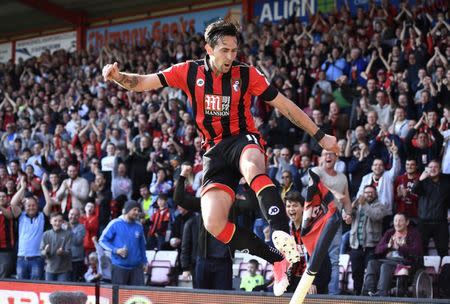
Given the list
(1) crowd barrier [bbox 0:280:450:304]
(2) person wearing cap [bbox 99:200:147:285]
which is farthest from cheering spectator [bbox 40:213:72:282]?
(1) crowd barrier [bbox 0:280:450:304]

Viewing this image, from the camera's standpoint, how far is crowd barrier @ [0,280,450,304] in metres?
7.36

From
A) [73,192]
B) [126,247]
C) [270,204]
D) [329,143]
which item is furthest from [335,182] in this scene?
[73,192]

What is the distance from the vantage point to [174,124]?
15.7 m

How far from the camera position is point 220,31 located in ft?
19.9

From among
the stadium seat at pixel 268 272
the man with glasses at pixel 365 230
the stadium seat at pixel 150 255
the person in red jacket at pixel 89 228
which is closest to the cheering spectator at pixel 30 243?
the person in red jacket at pixel 89 228

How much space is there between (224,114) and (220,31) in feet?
2.37

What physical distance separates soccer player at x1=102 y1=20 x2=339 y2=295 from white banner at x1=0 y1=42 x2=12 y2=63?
23584 millimetres

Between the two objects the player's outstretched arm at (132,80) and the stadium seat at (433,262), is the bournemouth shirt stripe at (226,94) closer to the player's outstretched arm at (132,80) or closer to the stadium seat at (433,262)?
the player's outstretched arm at (132,80)

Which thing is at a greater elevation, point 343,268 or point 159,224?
point 159,224

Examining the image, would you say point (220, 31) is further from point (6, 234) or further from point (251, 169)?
point (6, 234)

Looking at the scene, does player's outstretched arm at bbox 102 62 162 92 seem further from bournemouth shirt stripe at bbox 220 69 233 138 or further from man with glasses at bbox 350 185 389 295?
man with glasses at bbox 350 185 389 295

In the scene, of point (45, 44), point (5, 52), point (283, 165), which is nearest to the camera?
point (283, 165)

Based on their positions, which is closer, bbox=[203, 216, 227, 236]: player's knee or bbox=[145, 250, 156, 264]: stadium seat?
bbox=[203, 216, 227, 236]: player's knee

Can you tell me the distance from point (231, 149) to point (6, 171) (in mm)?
11470
